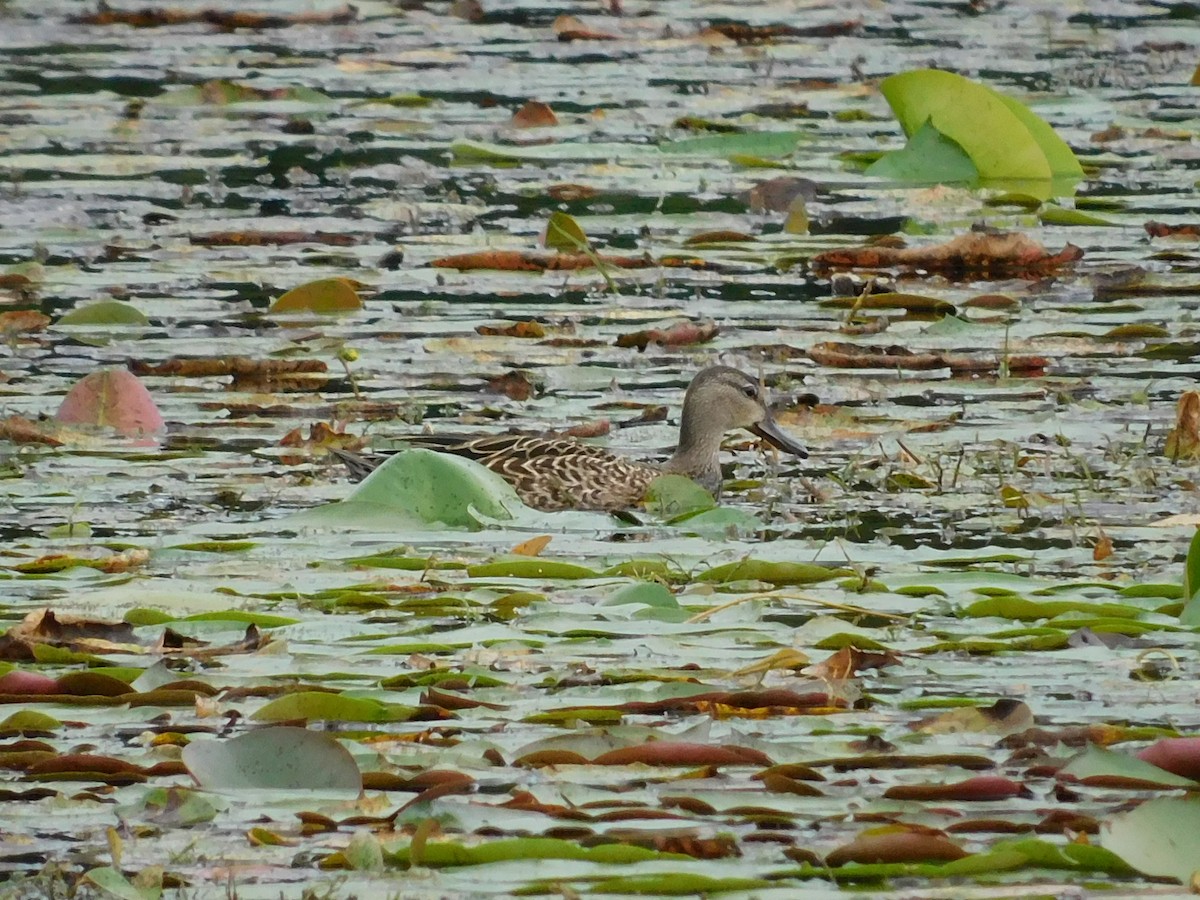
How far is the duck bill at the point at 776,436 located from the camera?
8.06 metres

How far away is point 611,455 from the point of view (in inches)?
311

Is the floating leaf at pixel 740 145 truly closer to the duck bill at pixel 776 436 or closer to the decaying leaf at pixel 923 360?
the decaying leaf at pixel 923 360

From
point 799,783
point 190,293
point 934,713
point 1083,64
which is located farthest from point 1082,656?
point 1083,64

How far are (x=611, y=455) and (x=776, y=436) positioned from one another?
55 centimetres

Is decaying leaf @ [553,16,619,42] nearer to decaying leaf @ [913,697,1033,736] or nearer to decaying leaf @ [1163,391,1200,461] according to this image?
decaying leaf @ [1163,391,1200,461]

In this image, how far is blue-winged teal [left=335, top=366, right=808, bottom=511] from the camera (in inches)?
301

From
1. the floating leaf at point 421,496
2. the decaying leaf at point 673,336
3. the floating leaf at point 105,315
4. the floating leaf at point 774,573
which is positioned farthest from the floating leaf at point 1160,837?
the floating leaf at point 105,315

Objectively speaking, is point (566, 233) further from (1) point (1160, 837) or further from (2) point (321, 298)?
(1) point (1160, 837)

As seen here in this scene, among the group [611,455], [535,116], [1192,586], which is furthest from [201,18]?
[1192,586]

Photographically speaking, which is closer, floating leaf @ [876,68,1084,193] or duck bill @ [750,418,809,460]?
duck bill @ [750,418,809,460]

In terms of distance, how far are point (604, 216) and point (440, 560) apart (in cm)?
550

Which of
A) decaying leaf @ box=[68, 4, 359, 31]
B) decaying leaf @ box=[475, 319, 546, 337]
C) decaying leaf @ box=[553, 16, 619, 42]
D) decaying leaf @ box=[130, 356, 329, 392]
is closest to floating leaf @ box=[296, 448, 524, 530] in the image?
decaying leaf @ box=[130, 356, 329, 392]

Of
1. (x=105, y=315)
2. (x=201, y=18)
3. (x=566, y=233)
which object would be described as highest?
(x=201, y=18)

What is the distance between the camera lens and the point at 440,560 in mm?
6461
